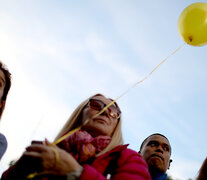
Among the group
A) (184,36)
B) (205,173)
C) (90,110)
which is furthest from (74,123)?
(184,36)

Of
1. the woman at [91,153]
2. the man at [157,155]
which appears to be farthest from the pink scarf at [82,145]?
the man at [157,155]

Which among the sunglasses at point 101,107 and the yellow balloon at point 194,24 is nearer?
the sunglasses at point 101,107

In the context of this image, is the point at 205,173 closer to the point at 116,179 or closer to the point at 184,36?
the point at 116,179

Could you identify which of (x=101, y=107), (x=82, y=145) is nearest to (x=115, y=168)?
(x=82, y=145)

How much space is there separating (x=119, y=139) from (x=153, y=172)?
4.41ft

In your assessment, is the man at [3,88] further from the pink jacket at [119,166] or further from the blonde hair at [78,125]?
the pink jacket at [119,166]

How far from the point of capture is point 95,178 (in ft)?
5.54

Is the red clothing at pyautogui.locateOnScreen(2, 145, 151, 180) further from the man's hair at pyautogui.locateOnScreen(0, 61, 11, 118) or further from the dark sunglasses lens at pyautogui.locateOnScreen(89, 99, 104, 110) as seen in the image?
the man's hair at pyautogui.locateOnScreen(0, 61, 11, 118)

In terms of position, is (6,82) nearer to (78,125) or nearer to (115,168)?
(78,125)

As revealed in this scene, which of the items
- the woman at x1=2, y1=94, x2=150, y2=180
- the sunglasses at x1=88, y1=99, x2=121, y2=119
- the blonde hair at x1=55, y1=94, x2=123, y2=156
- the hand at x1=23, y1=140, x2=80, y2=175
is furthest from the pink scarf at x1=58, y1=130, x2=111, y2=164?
the sunglasses at x1=88, y1=99, x2=121, y2=119

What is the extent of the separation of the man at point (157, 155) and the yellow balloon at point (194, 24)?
1682 millimetres

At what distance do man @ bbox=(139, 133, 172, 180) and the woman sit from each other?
1.21 meters

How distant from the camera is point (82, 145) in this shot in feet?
6.78

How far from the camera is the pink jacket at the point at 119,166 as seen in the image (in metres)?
1.74
